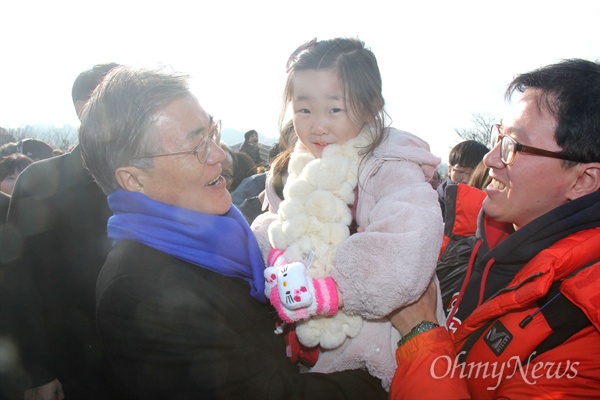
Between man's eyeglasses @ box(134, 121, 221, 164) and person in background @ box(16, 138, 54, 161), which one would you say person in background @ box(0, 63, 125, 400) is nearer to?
man's eyeglasses @ box(134, 121, 221, 164)

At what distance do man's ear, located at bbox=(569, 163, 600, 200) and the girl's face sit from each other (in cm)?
108

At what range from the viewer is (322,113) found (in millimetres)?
2273

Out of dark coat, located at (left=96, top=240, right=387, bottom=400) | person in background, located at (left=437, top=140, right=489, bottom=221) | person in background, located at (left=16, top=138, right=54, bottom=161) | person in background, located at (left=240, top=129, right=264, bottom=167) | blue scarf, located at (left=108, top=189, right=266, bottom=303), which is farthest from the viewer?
person in background, located at (left=240, top=129, right=264, bottom=167)

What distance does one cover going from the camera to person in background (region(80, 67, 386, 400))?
1.49 m

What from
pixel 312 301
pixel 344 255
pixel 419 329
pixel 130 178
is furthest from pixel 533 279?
pixel 130 178

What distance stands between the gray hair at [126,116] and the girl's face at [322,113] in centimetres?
72

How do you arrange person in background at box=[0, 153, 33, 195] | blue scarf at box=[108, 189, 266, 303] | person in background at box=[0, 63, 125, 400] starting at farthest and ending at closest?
person in background at box=[0, 153, 33, 195] < person in background at box=[0, 63, 125, 400] < blue scarf at box=[108, 189, 266, 303]

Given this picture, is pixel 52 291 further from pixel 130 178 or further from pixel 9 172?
pixel 9 172

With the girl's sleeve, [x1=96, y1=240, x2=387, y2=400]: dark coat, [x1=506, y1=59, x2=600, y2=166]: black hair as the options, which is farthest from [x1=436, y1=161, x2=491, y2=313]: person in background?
[x1=96, y1=240, x2=387, y2=400]: dark coat

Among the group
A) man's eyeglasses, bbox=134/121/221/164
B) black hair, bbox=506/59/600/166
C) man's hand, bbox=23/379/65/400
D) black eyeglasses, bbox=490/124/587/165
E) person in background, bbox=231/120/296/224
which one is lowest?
man's hand, bbox=23/379/65/400

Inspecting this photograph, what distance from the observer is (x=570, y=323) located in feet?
5.07

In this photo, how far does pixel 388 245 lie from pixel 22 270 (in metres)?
2.71

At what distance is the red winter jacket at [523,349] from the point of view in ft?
4.86

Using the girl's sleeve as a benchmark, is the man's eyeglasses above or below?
above
